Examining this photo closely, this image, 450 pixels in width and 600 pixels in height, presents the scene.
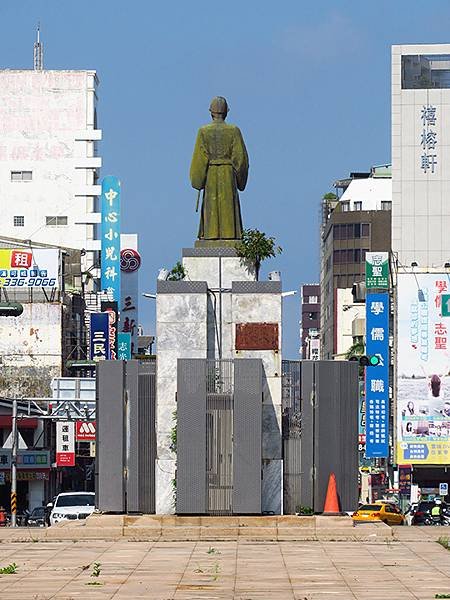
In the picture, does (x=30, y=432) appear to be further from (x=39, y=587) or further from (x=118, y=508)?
(x=39, y=587)

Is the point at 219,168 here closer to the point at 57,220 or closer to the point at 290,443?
the point at 290,443

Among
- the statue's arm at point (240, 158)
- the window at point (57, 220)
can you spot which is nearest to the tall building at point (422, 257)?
the window at point (57, 220)

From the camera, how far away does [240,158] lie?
45781 millimetres

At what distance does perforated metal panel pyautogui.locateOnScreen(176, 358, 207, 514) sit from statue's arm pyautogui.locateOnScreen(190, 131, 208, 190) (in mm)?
6006

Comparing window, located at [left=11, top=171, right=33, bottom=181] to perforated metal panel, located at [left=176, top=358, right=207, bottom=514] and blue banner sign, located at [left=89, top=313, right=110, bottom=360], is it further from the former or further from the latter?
perforated metal panel, located at [left=176, top=358, right=207, bottom=514]

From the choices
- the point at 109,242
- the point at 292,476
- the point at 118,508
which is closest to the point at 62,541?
the point at 118,508

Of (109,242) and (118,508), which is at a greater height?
(109,242)

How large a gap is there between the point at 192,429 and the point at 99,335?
2283 inches

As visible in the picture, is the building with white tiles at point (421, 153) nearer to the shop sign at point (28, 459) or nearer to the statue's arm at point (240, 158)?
the shop sign at point (28, 459)

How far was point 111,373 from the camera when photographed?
44.2m

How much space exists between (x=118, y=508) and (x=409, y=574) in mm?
13055

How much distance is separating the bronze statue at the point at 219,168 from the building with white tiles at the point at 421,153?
72.2 metres

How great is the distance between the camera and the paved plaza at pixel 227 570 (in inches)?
1159

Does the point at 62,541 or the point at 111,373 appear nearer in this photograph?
the point at 62,541
